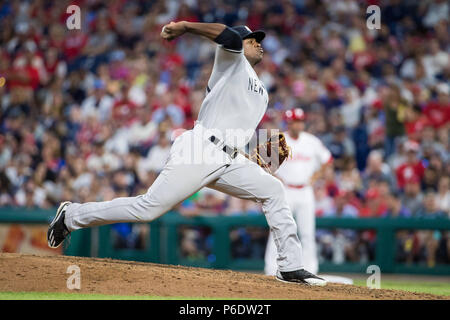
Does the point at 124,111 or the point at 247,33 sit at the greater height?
the point at 124,111

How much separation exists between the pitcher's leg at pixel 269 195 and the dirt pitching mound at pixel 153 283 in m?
0.25

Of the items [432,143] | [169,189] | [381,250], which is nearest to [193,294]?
[169,189]

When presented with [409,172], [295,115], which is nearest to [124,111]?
[295,115]

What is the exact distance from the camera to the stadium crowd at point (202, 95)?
1070cm

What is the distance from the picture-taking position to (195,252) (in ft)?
34.8

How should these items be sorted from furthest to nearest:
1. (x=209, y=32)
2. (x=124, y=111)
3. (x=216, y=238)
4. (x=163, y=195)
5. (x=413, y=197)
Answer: (x=124, y=111), (x=216, y=238), (x=413, y=197), (x=163, y=195), (x=209, y=32)

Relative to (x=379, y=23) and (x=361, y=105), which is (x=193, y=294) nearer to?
(x=361, y=105)

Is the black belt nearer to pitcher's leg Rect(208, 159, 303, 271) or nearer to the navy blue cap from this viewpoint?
pitcher's leg Rect(208, 159, 303, 271)

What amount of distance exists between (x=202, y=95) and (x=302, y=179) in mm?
3694

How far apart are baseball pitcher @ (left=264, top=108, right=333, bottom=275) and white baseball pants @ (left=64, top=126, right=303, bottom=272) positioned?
113 inches

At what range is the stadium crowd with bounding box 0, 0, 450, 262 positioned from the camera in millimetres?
10695

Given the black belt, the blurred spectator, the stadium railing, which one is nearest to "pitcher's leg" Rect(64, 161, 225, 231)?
the black belt

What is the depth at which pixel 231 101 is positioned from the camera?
5.45m

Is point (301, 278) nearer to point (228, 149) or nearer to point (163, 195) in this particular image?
point (228, 149)
